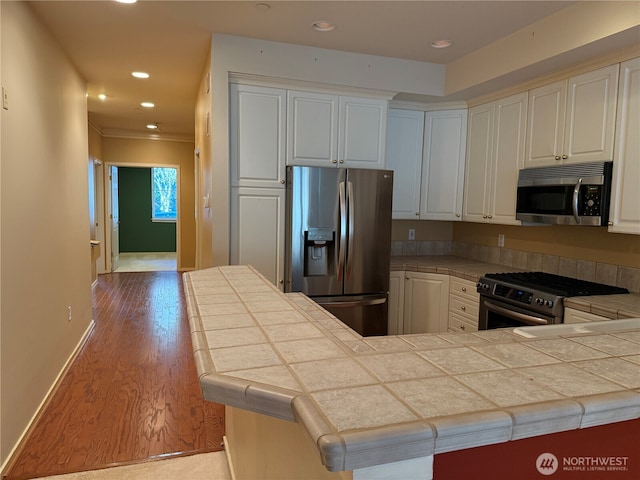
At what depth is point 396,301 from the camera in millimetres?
3926

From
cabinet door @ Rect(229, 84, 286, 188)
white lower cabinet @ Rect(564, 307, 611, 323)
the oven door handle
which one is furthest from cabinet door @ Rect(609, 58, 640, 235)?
cabinet door @ Rect(229, 84, 286, 188)

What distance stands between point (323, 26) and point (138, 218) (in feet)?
30.7

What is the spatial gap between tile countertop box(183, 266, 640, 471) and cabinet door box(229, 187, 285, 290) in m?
2.18

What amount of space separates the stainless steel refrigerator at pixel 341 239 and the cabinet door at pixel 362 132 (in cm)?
25

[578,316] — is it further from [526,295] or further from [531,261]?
[531,261]

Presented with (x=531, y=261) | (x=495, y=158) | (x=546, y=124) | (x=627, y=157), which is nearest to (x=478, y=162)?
(x=495, y=158)

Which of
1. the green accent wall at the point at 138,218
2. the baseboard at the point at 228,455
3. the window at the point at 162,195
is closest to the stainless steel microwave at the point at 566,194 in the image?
the baseboard at the point at 228,455

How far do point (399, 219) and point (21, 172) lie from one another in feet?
10.2

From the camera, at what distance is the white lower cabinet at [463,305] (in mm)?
3335

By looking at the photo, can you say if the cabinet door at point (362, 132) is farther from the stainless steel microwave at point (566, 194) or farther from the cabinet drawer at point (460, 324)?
the cabinet drawer at point (460, 324)

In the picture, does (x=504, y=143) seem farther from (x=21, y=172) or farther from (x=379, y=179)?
(x=21, y=172)

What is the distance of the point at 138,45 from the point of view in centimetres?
349

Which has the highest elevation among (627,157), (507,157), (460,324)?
(507,157)

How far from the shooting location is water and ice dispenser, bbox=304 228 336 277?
3.43 metres
